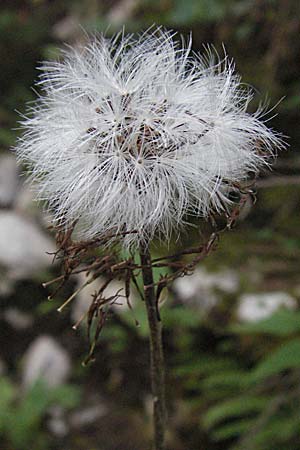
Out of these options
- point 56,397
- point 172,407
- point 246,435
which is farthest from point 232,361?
point 56,397

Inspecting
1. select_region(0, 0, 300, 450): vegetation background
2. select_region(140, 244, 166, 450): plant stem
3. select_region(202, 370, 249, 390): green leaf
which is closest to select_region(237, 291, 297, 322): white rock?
select_region(0, 0, 300, 450): vegetation background

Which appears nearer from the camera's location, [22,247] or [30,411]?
[30,411]

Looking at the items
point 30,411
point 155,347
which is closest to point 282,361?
point 155,347

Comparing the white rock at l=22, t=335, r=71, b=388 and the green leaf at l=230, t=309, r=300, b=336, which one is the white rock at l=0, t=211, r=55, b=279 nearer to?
the white rock at l=22, t=335, r=71, b=388

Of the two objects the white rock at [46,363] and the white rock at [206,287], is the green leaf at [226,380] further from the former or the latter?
the white rock at [46,363]

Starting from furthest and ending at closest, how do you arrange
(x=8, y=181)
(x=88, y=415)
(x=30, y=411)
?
(x=8, y=181), (x=88, y=415), (x=30, y=411)

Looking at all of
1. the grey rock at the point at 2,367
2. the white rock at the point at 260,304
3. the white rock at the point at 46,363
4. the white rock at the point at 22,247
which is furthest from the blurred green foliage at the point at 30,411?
the white rock at the point at 22,247

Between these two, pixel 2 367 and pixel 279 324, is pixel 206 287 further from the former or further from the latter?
pixel 2 367
